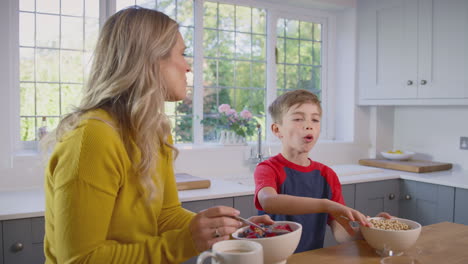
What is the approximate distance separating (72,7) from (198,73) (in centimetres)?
95

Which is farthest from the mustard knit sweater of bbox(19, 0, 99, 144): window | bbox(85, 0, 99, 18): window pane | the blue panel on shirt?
bbox(85, 0, 99, 18): window pane

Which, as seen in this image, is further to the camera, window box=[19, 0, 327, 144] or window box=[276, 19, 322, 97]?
window box=[276, 19, 322, 97]

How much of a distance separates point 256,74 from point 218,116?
493mm

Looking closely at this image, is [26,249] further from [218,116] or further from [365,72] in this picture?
[365,72]

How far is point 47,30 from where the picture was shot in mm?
2717

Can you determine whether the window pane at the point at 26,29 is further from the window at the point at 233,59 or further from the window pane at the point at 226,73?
the window pane at the point at 226,73

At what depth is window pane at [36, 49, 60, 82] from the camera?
2707mm

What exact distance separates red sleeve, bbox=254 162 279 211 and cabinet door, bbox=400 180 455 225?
1660mm

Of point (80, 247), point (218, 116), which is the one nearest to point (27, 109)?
point (218, 116)

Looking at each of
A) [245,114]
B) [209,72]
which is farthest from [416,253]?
[209,72]

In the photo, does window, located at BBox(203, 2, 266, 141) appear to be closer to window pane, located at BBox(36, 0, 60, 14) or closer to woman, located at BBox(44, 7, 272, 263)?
window pane, located at BBox(36, 0, 60, 14)

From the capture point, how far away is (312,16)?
3.78 metres

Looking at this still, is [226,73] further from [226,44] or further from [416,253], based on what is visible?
[416,253]

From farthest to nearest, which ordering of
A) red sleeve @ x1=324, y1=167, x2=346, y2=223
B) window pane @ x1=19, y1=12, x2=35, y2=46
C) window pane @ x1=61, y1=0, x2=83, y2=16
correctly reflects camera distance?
window pane @ x1=61, y1=0, x2=83, y2=16 < window pane @ x1=19, y1=12, x2=35, y2=46 < red sleeve @ x1=324, y1=167, x2=346, y2=223
